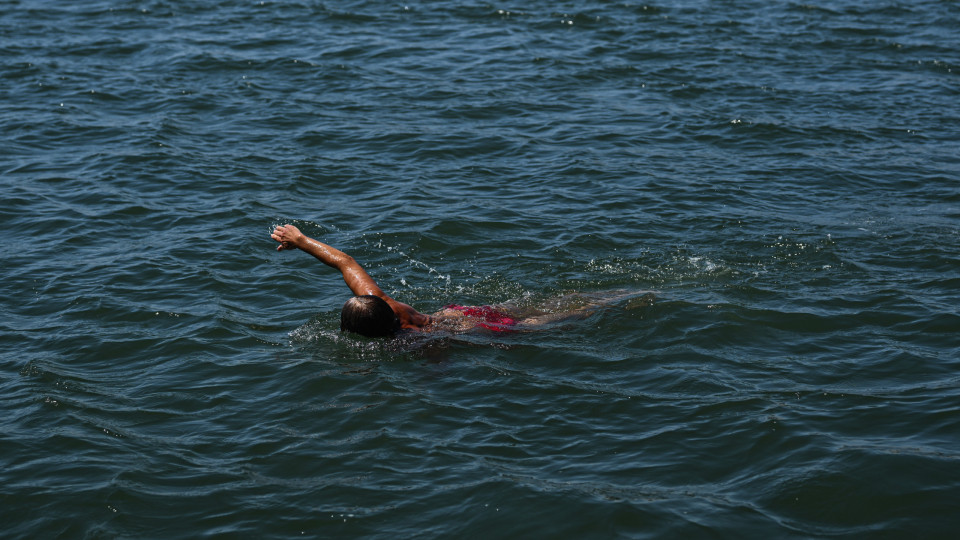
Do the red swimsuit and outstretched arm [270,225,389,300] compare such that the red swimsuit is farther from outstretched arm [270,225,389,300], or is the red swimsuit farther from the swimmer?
outstretched arm [270,225,389,300]

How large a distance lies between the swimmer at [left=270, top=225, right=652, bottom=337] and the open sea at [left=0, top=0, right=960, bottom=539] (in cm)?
25

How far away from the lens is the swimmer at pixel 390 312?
8.96 meters

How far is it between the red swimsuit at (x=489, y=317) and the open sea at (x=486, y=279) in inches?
10.3

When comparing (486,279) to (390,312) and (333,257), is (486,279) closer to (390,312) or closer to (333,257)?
(333,257)

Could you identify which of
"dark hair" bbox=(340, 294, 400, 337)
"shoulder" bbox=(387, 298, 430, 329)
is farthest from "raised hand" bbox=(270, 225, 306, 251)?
"shoulder" bbox=(387, 298, 430, 329)

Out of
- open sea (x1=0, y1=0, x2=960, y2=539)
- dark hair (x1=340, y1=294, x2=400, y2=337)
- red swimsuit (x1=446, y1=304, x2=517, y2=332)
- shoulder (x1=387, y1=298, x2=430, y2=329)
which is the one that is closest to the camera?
open sea (x1=0, y1=0, x2=960, y2=539)

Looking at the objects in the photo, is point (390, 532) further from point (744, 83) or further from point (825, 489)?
point (744, 83)

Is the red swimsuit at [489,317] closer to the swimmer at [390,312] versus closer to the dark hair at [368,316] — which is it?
the swimmer at [390,312]

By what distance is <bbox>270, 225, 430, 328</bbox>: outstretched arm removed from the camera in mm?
9305

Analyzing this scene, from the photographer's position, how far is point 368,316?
350 inches

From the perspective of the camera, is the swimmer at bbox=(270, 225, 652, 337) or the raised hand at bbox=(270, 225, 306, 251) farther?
the raised hand at bbox=(270, 225, 306, 251)

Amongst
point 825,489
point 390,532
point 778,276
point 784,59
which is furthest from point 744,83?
point 390,532

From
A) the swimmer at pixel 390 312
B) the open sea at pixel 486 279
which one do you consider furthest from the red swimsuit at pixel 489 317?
the open sea at pixel 486 279

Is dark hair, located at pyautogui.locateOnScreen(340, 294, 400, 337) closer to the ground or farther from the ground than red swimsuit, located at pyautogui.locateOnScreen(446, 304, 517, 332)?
farther from the ground
